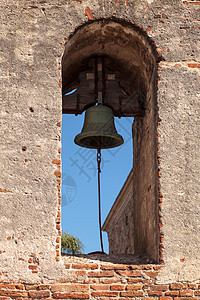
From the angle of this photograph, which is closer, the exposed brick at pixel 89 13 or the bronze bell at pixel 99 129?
the exposed brick at pixel 89 13

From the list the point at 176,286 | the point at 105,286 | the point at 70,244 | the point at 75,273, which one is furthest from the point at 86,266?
the point at 70,244

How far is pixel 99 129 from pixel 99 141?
297mm

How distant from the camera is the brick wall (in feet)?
14.7

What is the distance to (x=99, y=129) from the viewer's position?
5465mm

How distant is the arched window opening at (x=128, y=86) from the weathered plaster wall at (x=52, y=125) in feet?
0.57

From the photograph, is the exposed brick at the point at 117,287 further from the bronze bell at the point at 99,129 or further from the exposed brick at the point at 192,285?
the bronze bell at the point at 99,129

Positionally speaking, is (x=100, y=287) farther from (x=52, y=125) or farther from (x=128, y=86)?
(x=128, y=86)

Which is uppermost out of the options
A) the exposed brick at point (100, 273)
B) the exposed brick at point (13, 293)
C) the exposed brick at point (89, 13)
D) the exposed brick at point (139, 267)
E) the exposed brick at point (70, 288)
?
the exposed brick at point (89, 13)

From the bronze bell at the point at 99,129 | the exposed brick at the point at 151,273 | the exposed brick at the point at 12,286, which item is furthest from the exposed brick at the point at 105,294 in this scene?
the bronze bell at the point at 99,129

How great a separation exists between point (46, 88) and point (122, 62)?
1.28m

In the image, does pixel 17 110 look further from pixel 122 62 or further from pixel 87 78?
→ pixel 122 62

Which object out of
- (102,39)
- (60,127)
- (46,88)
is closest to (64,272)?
(60,127)

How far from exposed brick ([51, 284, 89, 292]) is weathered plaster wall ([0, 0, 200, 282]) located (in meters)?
Result: 0.11

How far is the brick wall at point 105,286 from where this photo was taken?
14.7ft
